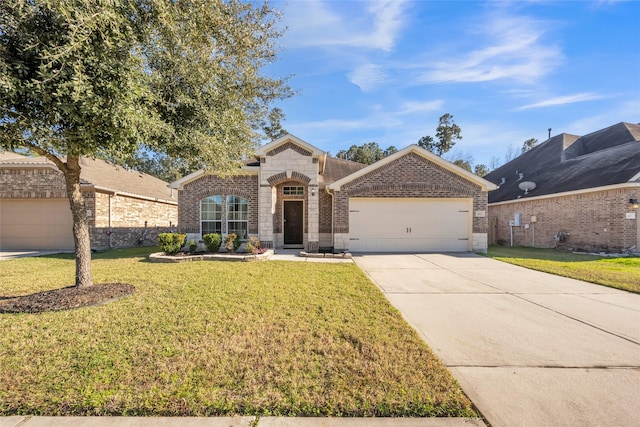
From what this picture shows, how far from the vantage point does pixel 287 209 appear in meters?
13.7

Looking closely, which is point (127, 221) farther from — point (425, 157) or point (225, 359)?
point (425, 157)

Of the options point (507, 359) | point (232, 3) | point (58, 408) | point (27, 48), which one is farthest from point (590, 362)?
point (232, 3)

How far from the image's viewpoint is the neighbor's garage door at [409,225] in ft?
40.2

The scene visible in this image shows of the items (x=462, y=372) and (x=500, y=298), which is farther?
(x=500, y=298)

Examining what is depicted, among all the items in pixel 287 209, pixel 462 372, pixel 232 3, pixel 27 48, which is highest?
pixel 232 3

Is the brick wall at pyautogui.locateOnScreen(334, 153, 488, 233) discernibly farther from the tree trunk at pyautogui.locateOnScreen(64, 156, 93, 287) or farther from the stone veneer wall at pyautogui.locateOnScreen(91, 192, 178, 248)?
the stone veneer wall at pyautogui.locateOnScreen(91, 192, 178, 248)

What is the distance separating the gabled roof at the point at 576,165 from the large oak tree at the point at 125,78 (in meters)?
15.0

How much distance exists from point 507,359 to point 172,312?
477 cm

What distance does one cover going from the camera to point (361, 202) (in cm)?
1230

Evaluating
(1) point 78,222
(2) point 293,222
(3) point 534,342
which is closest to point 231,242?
(2) point 293,222

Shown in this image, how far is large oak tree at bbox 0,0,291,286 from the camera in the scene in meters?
3.80

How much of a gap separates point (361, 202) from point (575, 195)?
10.1m

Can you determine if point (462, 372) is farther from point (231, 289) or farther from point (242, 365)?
point (231, 289)

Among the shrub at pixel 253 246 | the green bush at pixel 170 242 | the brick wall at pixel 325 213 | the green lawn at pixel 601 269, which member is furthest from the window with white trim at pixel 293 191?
the green lawn at pixel 601 269
